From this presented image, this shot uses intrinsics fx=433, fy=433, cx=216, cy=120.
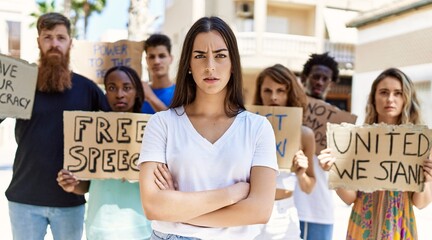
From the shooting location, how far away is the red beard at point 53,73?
9.05ft

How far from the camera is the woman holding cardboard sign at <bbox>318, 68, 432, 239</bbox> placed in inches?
92.4

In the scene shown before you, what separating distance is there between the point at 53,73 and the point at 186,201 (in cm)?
162

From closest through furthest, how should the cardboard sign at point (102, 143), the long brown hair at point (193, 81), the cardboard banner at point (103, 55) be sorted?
the long brown hair at point (193, 81) → the cardboard sign at point (102, 143) → the cardboard banner at point (103, 55)

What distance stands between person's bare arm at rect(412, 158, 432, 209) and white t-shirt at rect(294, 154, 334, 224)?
985mm

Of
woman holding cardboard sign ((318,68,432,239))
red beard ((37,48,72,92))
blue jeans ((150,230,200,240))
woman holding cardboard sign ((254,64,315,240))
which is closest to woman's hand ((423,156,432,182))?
woman holding cardboard sign ((318,68,432,239))

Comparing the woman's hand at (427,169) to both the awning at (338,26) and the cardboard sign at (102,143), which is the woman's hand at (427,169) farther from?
the awning at (338,26)

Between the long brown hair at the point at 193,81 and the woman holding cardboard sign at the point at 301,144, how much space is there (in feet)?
3.28

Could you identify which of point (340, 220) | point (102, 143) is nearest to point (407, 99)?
point (102, 143)

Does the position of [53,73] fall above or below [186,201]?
above

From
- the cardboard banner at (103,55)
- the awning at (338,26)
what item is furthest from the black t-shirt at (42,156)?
the awning at (338,26)

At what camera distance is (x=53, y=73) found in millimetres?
2760

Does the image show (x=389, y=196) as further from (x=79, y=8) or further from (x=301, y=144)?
(x=79, y=8)

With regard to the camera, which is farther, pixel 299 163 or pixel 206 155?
pixel 299 163

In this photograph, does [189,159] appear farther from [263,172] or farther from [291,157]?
[291,157]
